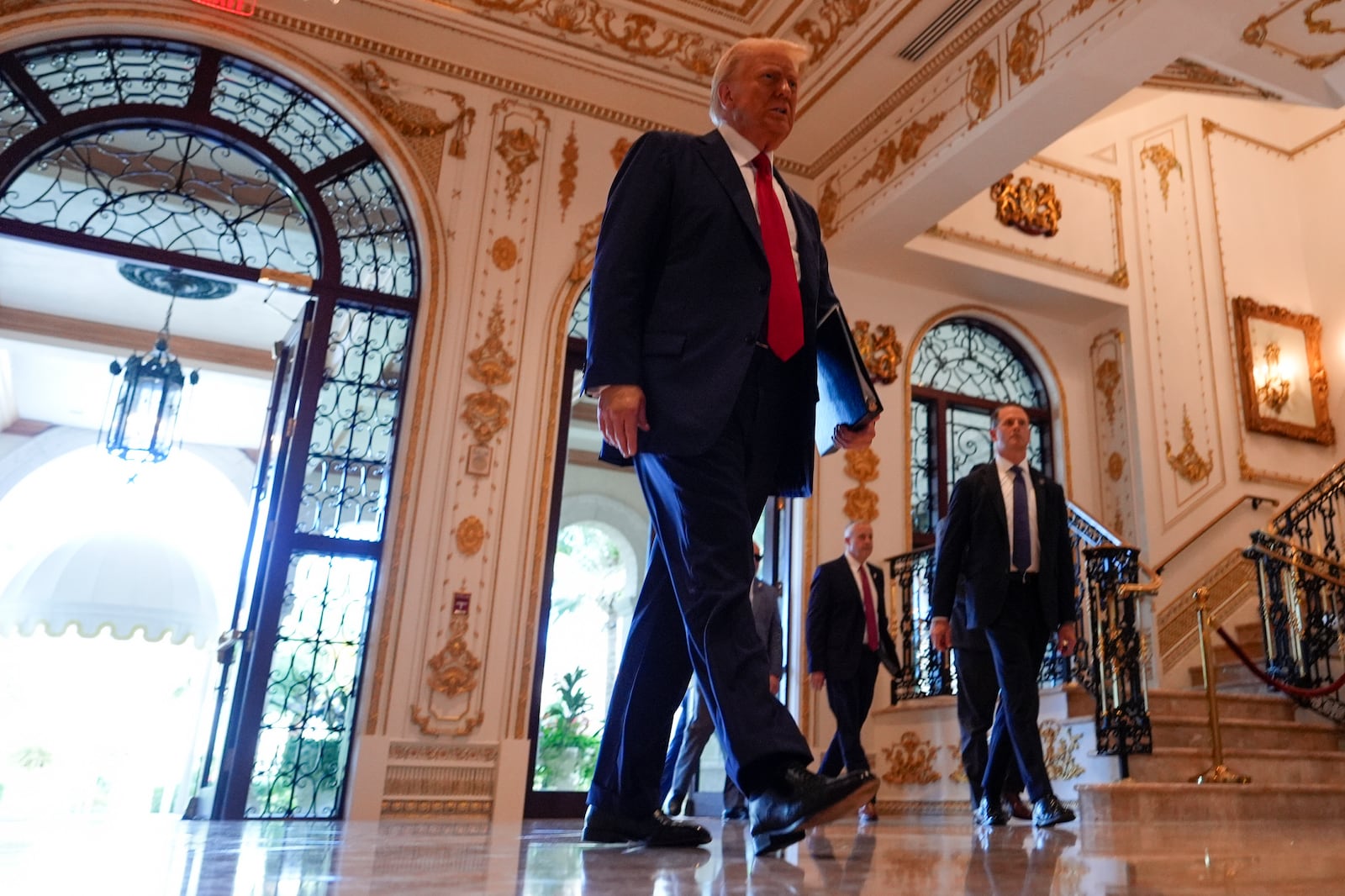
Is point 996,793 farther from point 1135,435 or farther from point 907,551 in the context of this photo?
point 1135,435

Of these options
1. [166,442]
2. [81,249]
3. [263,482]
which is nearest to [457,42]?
[81,249]

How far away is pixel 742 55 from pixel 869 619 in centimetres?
359

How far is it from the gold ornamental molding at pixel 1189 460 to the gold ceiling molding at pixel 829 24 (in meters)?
3.91

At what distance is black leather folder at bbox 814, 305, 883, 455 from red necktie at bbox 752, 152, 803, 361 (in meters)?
0.15

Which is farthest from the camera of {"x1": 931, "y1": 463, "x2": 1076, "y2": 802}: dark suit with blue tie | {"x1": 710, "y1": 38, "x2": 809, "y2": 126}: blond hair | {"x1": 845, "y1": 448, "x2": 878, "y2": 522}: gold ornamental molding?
{"x1": 845, "y1": 448, "x2": 878, "y2": 522}: gold ornamental molding

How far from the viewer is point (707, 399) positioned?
172 centimetres

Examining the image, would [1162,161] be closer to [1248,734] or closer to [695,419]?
[1248,734]

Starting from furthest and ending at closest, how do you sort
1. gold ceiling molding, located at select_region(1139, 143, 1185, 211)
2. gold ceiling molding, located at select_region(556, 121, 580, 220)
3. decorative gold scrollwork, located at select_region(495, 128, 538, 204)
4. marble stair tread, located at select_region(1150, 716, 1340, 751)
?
1. gold ceiling molding, located at select_region(1139, 143, 1185, 211)
2. gold ceiling molding, located at select_region(556, 121, 580, 220)
3. decorative gold scrollwork, located at select_region(495, 128, 538, 204)
4. marble stair tread, located at select_region(1150, 716, 1340, 751)

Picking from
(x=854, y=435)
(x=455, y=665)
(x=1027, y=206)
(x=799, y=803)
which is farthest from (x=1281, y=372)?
(x=799, y=803)

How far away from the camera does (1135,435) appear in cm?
748

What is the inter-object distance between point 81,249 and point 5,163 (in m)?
0.57

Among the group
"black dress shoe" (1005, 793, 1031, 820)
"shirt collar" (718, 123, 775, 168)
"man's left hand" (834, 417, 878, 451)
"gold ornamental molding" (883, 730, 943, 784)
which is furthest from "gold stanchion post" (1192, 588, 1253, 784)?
"shirt collar" (718, 123, 775, 168)

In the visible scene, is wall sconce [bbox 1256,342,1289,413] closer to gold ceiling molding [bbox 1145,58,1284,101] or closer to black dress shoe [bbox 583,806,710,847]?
gold ceiling molding [bbox 1145,58,1284,101]

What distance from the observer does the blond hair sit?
202 cm
